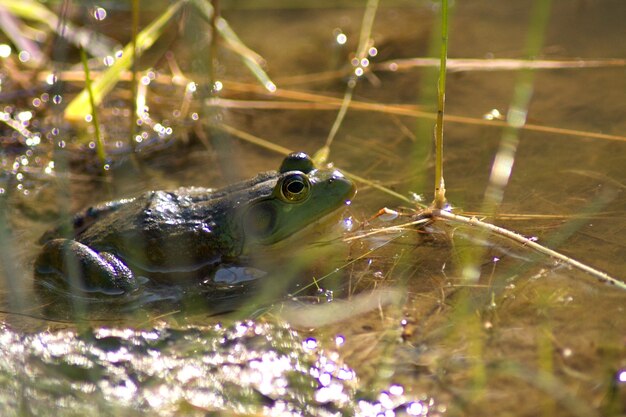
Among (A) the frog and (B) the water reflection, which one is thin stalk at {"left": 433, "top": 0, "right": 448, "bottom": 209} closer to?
(A) the frog

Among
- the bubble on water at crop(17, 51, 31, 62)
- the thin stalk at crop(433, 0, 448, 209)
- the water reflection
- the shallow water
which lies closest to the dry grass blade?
the shallow water

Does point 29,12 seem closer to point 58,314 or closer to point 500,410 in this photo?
point 58,314

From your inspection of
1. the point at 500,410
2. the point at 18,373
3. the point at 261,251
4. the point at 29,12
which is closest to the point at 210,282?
the point at 261,251

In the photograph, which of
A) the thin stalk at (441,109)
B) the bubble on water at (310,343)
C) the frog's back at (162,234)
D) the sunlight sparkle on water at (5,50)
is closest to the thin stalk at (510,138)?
the thin stalk at (441,109)

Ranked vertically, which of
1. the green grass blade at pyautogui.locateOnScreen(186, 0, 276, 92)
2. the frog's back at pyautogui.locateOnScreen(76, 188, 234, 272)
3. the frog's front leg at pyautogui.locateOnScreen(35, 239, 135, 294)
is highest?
the green grass blade at pyautogui.locateOnScreen(186, 0, 276, 92)

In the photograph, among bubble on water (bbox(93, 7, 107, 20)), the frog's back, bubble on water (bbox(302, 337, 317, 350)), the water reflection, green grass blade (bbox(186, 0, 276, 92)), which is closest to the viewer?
the water reflection

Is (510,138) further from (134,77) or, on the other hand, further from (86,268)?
(86,268)
